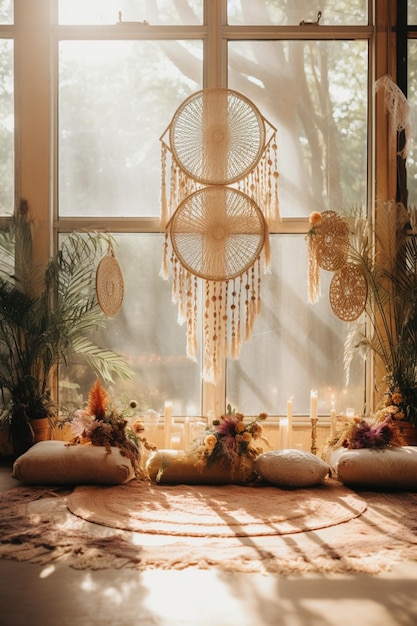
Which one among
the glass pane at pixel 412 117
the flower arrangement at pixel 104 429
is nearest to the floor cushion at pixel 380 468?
the flower arrangement at pixel 104 429

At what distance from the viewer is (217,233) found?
5.17 m

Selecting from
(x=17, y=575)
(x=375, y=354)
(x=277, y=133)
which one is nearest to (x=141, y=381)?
(x=375, y=354)

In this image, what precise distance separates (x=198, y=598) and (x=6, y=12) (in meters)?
4.48

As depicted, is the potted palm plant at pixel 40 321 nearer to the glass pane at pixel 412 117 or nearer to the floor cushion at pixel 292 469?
the floor cushion at pixel 292 469

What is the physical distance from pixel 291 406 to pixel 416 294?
A: 1100 millimetres

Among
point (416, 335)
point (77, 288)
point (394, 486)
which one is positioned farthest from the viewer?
point (77, 288)

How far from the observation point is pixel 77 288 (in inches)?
216

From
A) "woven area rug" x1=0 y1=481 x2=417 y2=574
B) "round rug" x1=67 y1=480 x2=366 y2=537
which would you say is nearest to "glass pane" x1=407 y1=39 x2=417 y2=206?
"round rug" x1=67 y1=480 x2=366 y2=537

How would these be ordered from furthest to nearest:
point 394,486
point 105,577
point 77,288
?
point 77,288, point 394,486, point 105,577

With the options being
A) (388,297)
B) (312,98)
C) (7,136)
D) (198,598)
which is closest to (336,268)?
(388,297)

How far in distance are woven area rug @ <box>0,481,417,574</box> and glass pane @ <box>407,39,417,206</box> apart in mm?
2341

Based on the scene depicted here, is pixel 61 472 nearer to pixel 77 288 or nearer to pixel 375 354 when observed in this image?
pixel 77 288

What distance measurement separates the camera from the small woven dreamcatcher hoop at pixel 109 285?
518 cm

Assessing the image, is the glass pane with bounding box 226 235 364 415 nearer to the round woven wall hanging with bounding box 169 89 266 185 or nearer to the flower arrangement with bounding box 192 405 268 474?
the round woven wall hanging with bounding box 169 89 266 185
